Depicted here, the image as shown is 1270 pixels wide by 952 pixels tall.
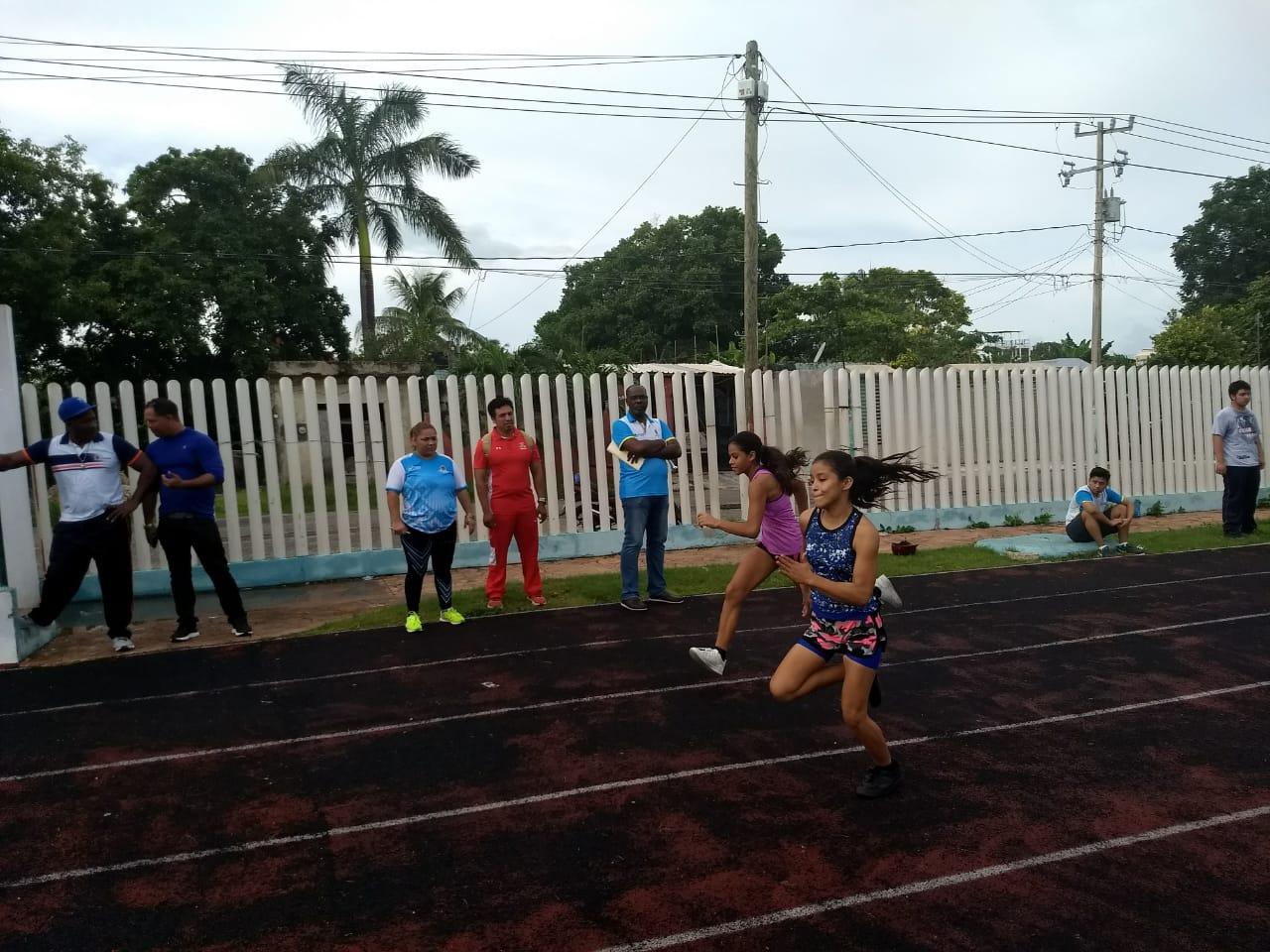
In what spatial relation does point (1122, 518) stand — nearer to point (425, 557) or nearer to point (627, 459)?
point (627, 459)

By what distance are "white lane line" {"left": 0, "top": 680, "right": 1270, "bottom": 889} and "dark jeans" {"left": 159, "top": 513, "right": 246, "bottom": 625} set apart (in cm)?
389

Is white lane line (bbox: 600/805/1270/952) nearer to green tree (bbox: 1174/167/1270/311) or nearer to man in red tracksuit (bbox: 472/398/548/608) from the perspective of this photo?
man in red tracksuit (bbox: 472/398/548/608)

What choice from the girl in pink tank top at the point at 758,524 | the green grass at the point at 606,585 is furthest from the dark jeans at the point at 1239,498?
the girl in pink tank top at the point at 758,524

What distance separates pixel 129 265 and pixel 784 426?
19711 mm

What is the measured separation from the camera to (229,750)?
17.0ft

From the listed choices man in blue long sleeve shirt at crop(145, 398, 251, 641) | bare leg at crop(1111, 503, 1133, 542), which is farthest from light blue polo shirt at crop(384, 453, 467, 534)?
bare leg at crop(1111, 503, 1133, 542)

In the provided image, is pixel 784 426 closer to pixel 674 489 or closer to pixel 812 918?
pixel 674 489

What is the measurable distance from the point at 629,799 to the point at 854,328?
35.5 metres

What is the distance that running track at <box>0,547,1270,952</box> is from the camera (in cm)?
335

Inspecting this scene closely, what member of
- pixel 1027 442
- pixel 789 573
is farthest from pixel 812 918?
pixel 1027 442

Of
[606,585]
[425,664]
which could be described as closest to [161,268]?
[606,585]

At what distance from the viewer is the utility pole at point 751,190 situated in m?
15.4

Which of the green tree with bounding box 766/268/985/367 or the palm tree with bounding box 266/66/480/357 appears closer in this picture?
the palm tree with bounding box 266/66/480/357

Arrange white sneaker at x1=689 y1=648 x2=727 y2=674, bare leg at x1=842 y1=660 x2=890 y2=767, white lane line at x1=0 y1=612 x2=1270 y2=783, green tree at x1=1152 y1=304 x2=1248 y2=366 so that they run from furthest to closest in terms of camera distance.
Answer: green tree at x1=1152 y1=304 x2=1248 y2=366
white sneaker at x1=689 y1=648 x2=727 y2=674
white lane line at x1=0 y1=612 x2=1270 y2=783
bare leg at x1=842 y1=660 x2=890 y2=767
